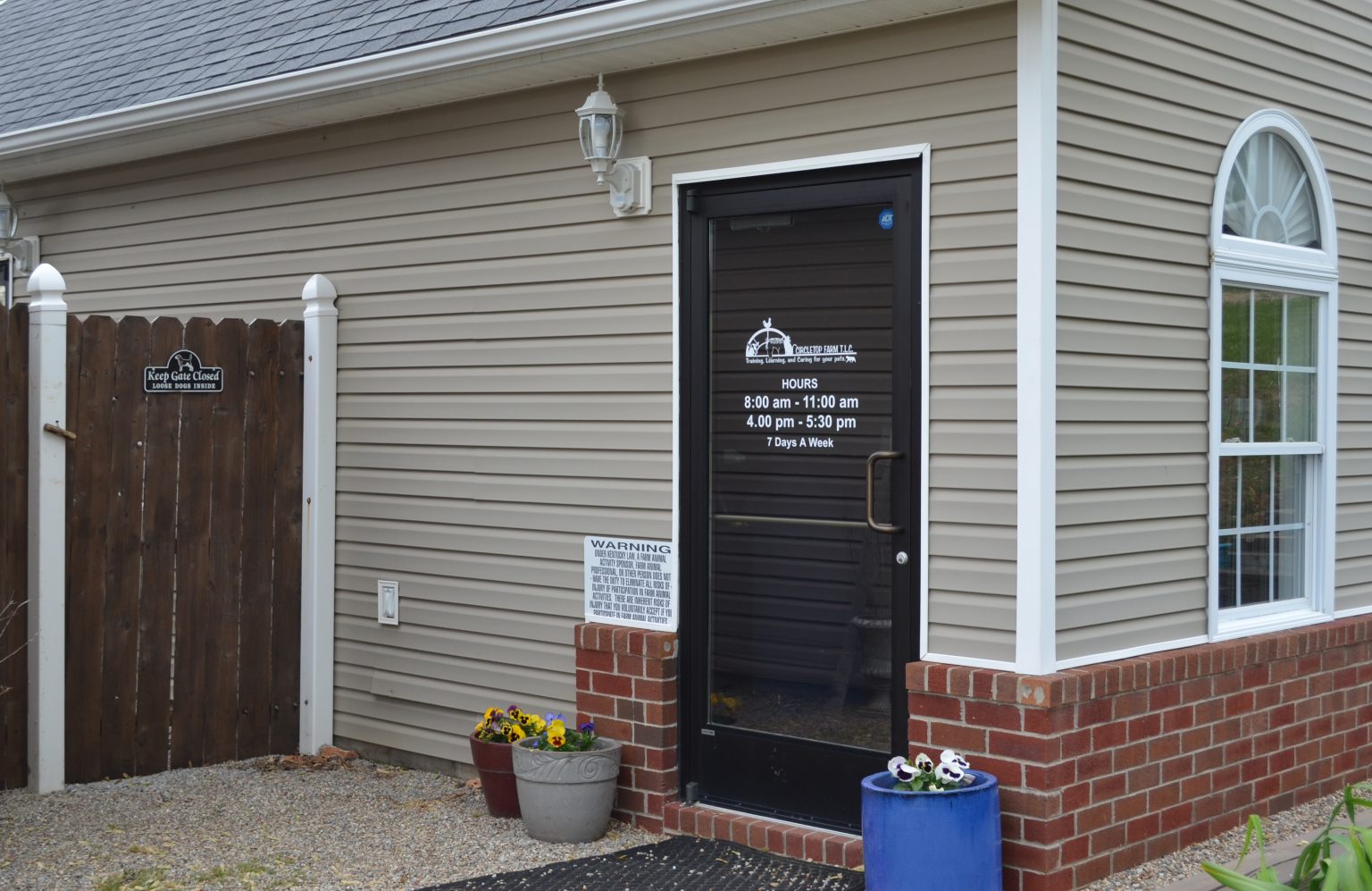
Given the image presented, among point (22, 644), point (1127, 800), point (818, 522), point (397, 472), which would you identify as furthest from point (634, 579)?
point (22, 644)

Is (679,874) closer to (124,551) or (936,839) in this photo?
(936,839)

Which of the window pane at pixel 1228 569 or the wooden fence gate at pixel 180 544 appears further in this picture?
the wooden fence gate at pixel 180 544

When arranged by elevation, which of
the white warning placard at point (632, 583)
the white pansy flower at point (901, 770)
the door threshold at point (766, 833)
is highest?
the white warning placard at point (632, 583)

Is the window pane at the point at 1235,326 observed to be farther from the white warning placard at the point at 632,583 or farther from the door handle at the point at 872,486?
the white warning placard at the point at 632,583

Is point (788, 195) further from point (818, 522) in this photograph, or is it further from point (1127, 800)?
point (1127, 800)

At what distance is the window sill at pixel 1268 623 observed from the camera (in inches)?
218

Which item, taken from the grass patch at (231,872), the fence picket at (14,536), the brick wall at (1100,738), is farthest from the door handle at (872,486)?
the fence picket at (14,536)

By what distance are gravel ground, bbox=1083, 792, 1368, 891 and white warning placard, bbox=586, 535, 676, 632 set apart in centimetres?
185

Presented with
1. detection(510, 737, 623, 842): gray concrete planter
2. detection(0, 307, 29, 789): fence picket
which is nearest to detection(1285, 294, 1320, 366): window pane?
detection(510, 737, 623, 842): gray concrete planter

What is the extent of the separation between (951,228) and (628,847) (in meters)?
2.51

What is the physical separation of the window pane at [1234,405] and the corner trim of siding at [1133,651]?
79 cm

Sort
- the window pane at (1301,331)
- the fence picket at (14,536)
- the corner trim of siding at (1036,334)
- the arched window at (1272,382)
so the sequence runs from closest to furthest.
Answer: the corner trim of siding at (1036,334), the arched window at (1272,382), the fence picket at (14,536), the window pane at (1301,331)

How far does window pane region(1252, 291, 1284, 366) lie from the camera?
18.7 feet

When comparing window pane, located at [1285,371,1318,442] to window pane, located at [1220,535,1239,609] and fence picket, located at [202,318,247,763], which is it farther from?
fence picket, located at [202,318,247,763]
